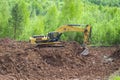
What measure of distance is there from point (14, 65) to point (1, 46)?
4.35m

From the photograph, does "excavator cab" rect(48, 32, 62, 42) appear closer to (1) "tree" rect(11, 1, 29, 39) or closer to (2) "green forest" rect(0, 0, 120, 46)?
(2) "green forest" rect(0, 0, 120, 46)

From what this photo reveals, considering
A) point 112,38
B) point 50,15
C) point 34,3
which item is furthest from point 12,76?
point 34,3

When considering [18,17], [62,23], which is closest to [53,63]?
[62,23]

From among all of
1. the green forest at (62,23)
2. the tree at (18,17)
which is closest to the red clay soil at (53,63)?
the green forest at (62,23)

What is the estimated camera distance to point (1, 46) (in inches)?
810

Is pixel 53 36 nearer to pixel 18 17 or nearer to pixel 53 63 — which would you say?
pixel 53 63

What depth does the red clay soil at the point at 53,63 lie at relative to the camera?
16.3 meters

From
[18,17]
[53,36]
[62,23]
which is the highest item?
[53,36]

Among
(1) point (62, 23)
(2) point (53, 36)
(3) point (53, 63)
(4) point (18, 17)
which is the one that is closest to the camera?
(3) point (53, 63)

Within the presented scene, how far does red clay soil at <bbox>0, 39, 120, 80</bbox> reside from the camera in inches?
642

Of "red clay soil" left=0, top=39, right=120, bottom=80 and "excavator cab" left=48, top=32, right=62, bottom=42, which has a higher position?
"excavator cab" left=48, top=32, right=62, bottom=42

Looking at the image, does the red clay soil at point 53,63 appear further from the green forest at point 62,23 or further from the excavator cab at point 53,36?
the green forest at point 62,23

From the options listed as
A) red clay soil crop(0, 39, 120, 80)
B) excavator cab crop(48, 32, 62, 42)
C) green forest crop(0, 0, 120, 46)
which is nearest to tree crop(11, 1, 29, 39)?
green forest crop(0, 0, 120, 46)

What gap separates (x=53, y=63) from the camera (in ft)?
60.5
